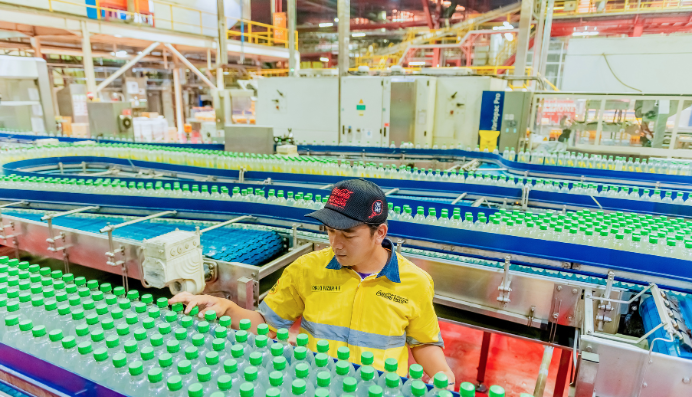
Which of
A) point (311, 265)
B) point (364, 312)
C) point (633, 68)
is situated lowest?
point (364, 312)

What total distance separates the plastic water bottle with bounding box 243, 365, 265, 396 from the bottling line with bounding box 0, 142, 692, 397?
485 millimetres

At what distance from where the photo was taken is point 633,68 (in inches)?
412

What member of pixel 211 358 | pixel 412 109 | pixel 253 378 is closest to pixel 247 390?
pixel 253 378

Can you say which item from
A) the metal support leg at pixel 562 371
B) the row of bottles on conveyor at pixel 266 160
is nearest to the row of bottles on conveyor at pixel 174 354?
the metal support leg at pixel 562 371

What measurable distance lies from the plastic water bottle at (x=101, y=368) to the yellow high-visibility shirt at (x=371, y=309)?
0.73m

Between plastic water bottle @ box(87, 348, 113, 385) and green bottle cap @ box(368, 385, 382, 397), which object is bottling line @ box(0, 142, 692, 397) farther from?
green bottle cap @ box(368, 385, 382, 397)

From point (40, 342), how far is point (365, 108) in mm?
7647

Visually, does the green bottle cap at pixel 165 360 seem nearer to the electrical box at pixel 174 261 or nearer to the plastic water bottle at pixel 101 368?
the plastic water bottle at pixel 101 368

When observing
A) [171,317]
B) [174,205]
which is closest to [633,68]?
[174,205]

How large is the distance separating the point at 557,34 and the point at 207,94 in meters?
15.5

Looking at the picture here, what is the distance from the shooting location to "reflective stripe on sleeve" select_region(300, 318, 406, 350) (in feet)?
5.34

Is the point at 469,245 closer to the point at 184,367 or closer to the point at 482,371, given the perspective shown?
the point at 482,371

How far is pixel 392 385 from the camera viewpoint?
117cm

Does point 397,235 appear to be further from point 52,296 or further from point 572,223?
point 52,296
